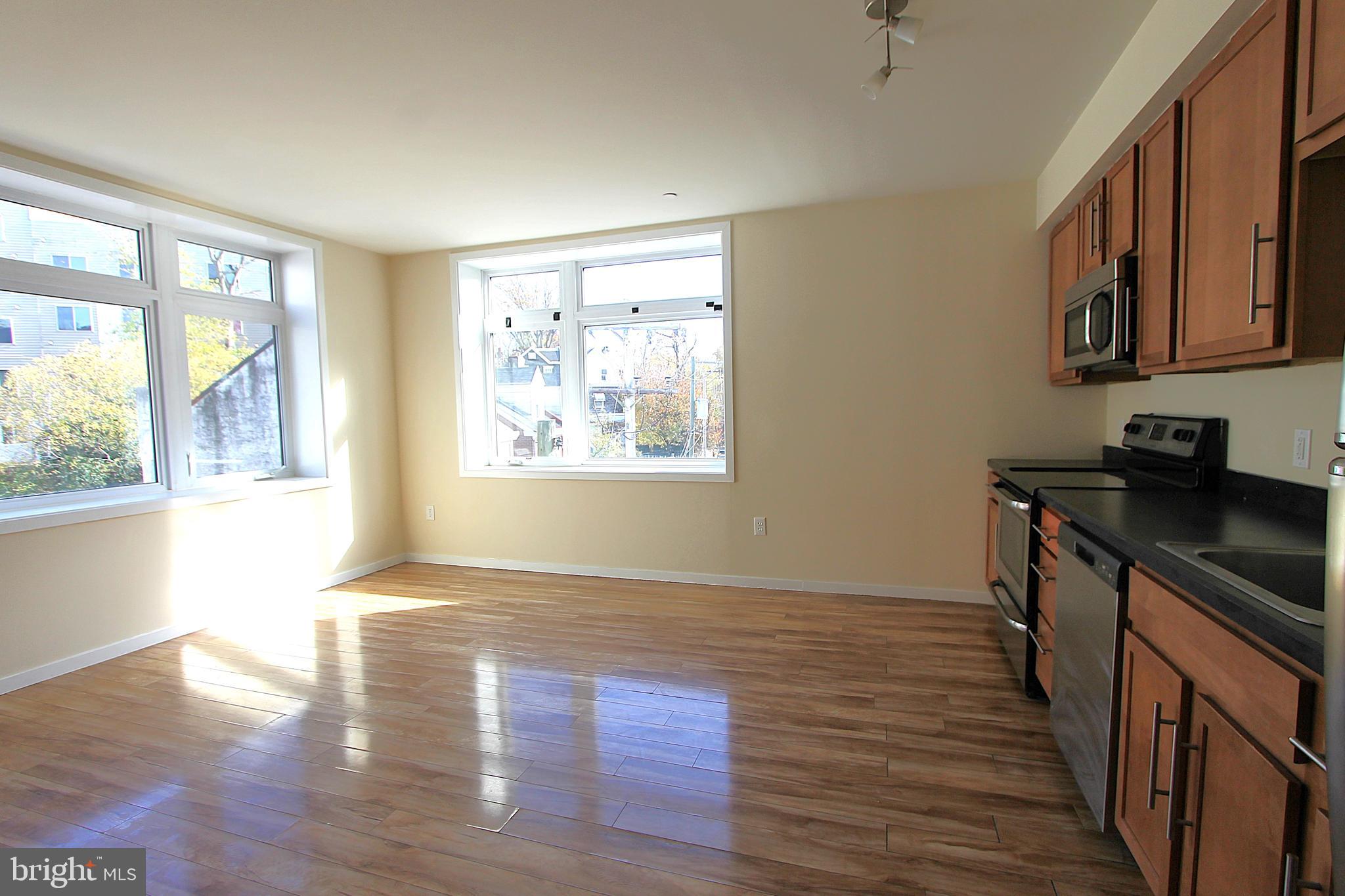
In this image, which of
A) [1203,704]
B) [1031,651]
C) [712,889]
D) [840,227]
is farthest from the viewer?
[840,227]

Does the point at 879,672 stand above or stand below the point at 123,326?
below

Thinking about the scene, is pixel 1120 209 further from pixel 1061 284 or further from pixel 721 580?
pixel 721 580

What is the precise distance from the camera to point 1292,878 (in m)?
1.01

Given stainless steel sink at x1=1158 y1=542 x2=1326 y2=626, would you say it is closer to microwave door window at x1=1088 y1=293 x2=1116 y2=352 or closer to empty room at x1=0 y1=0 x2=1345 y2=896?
empty room at x1=0 y1=0 x2=1345 y2=896

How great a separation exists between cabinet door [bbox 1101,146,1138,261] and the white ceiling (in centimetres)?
39

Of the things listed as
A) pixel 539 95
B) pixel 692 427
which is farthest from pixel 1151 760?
pixel 692 427

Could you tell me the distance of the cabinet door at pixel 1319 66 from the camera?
1.27m

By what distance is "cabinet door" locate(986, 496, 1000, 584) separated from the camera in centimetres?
338

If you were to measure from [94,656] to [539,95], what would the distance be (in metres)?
3.64

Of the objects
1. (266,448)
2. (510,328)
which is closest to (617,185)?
(510,328)

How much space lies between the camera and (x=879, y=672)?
9.69ft

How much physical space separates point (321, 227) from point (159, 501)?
2076mm

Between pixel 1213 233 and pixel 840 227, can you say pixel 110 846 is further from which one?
pixel 840 227

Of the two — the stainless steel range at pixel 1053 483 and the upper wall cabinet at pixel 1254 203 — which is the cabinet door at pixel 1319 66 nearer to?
the upper wall cabinet at pixel 1254 203
